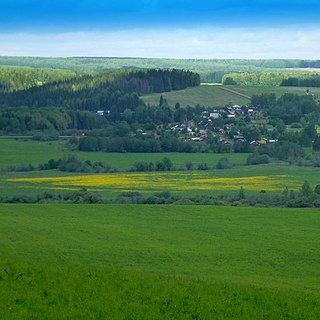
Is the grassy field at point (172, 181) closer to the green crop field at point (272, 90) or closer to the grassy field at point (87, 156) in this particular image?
the grassy field at point (87, 156)

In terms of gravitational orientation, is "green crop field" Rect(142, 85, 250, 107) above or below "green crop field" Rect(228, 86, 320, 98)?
below

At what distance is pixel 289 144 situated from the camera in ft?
238

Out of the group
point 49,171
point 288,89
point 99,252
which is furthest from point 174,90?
point 99,252

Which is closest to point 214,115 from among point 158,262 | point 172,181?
point 172,181

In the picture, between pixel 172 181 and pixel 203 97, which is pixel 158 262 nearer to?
pixel 172 181

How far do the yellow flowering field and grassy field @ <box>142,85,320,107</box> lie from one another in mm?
51263

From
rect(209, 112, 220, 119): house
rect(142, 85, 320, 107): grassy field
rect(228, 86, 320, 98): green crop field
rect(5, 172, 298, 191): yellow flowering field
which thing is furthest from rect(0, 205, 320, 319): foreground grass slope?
rect(228, 86, 320, 98): green crop field

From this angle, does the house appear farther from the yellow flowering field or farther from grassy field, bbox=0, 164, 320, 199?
the yellow flowering field

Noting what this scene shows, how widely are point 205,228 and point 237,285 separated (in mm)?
14891

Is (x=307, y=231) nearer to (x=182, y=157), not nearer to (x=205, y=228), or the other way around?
(x=205, y=228)

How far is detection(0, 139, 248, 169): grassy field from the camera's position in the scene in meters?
66.3

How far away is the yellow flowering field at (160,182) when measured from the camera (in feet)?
166

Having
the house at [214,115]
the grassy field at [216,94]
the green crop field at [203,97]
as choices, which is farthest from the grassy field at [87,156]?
the grassy field at [216,94]

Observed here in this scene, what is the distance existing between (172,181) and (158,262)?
30.6 m
